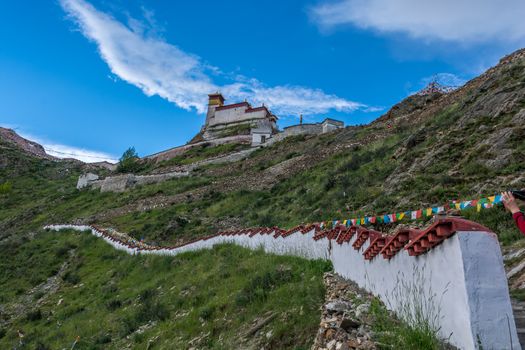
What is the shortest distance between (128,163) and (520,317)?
215 ft

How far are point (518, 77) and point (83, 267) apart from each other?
23626 millimetres

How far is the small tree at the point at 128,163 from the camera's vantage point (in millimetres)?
64713

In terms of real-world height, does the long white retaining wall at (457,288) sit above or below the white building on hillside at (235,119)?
below

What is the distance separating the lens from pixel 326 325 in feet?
17.2

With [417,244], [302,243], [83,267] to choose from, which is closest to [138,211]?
[83,267]

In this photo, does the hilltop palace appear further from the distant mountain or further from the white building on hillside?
the distant mountain

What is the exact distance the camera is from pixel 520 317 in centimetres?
470

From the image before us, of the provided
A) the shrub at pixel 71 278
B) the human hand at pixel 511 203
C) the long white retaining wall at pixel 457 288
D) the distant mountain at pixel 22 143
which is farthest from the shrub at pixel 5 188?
the human hand at pixel 511 203

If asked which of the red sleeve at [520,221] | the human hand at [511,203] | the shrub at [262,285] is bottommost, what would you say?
the shrub at [262,285]

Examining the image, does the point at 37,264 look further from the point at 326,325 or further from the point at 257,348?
the point at 326,325

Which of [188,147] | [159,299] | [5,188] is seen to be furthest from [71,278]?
[188,147]

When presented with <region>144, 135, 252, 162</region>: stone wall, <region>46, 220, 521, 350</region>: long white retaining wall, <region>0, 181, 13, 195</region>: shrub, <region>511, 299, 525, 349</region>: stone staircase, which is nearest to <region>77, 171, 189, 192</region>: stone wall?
<region>0, 181, 13, 195</region>: shrub

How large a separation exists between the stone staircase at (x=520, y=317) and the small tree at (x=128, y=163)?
207 ft

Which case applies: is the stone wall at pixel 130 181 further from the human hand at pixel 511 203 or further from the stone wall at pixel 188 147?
the human hand at pixel 511 203
